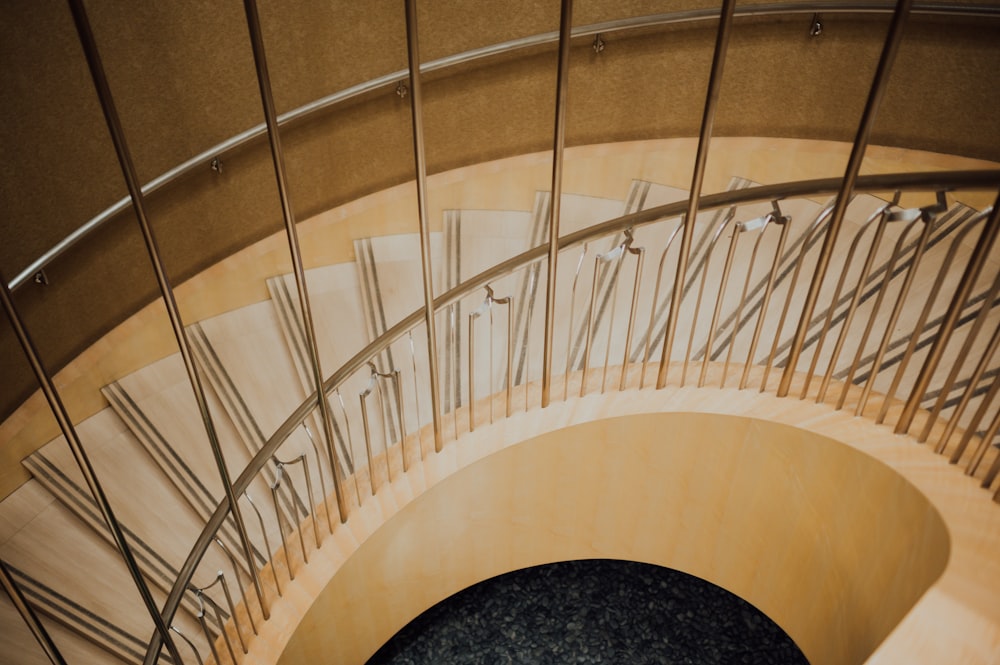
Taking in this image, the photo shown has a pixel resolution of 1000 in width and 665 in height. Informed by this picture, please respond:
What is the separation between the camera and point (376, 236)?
13.1 feet

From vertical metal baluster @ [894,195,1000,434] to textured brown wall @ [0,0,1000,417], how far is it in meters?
2.22

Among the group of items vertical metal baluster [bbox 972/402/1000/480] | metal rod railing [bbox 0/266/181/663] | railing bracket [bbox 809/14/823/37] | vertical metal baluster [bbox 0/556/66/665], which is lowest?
vertical metal baluster [bbox 972/402/1000/480]

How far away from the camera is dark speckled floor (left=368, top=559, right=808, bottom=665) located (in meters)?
3.82

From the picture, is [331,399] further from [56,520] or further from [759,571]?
[759,571]

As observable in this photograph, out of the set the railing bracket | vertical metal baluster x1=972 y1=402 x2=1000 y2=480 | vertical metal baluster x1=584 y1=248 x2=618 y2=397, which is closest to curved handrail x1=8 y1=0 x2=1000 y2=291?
the railing bracket

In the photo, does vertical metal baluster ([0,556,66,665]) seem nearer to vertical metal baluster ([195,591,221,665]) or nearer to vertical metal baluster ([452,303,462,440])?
vertical metal baluster ([195,591,221,665])

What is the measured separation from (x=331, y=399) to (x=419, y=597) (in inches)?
37.4

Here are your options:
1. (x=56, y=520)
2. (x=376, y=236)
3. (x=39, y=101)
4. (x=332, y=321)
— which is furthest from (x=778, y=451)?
(x=39, y=101)

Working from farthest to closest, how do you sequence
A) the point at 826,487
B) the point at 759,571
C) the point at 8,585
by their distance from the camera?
1. the point at 759,571
2. the point at 826,487
3. the point at 8,585

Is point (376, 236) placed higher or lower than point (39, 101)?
lower

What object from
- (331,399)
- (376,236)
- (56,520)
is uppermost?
(376,236)

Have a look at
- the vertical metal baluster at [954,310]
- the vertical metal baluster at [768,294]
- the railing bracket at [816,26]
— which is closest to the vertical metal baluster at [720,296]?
the vertical metal baluster at [768,294]

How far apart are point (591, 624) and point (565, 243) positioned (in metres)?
2.58

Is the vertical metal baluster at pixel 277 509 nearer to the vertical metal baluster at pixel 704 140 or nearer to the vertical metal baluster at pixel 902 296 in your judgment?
the vertical metal baluster at pixel 704 140
